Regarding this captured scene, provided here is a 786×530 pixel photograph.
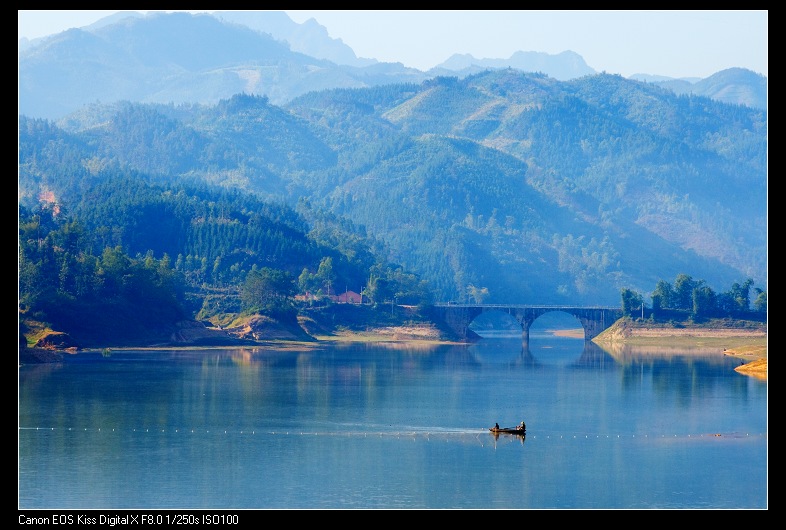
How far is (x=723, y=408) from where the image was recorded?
130 meters

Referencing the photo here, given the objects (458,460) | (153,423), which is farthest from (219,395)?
(458,460)

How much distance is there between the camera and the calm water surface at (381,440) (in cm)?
8381

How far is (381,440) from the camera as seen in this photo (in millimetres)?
106438

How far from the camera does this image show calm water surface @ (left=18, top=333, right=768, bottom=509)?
8381 cm

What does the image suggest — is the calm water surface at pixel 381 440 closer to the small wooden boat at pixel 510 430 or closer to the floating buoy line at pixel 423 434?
the floating buoy line at pixel 423 434

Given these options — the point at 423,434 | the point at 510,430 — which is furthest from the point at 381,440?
the point at 510,430

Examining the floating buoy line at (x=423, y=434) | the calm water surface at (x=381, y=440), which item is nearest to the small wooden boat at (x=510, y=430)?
the floating buoy line at (x=423, y=434)

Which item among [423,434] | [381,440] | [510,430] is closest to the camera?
[381,440]

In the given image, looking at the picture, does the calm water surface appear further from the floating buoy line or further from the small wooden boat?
the small wooden boat

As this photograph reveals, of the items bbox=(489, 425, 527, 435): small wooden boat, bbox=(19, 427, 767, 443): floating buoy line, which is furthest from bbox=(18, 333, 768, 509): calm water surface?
bbox=(489, 425, 527, 435): small wooden boat

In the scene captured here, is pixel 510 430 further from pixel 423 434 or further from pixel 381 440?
pixel 381 440

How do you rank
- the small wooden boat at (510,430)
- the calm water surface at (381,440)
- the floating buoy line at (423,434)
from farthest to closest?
the small wooden boat at (510,430) < the floating buoy line at (423,434) < the calm water surface at (381,440)

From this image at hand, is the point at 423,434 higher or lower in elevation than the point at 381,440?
higher
